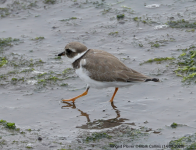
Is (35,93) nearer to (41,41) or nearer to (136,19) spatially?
(41,41)

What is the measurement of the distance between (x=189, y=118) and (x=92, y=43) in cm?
478

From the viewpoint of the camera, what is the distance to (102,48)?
10.4 metres

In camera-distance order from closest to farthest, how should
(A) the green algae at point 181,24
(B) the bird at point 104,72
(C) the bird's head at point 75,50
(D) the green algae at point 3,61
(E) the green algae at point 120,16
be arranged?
1. (B) the bird at point 104,72
2. (C) the bird's head at point 75,50
3. (D) the green algae at point 3,61
4. (A) the green algae at point 181,24
5. (E) the green algae at point 120,16

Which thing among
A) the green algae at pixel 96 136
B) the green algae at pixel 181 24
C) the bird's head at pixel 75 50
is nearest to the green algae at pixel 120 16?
the green algae at pixel 181 24

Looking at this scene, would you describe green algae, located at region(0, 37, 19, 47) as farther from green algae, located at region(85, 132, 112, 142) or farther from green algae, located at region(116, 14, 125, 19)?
green algae, located at region(85, 132, 112, 142)

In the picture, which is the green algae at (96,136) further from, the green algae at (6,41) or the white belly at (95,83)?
the green algae at (6,41)

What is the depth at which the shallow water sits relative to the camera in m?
7.10

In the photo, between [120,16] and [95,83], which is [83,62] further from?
[120,16]

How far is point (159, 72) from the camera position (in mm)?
8930

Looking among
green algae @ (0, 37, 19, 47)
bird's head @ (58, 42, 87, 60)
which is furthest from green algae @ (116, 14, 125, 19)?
bird's head @ (58, 42, 87, 60)

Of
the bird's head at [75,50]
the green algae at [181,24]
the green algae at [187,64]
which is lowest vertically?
the green algae at [187,64]

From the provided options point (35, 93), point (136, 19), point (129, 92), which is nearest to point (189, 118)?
point (129, 92)

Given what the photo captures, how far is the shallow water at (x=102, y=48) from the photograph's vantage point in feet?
23.3

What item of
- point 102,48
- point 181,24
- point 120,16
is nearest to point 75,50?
point 102,48
